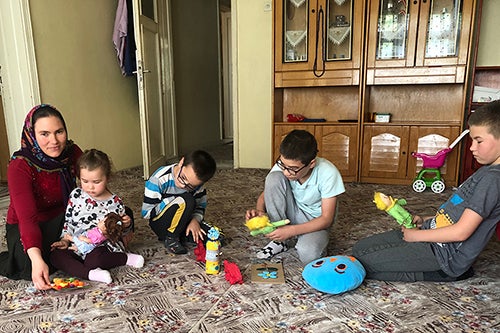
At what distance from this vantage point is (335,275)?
4.17 ft

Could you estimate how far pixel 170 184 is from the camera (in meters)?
1.66

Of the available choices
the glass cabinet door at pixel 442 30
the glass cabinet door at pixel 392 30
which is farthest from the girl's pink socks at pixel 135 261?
the glass cabinet door at pixel 442 30

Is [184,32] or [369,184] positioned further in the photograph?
[184,32]

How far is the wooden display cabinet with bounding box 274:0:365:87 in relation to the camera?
115 inches

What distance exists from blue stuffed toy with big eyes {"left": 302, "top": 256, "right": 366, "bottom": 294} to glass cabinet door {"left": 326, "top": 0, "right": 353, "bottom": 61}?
209 centimetres

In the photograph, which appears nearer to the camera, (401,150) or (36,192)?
(36,192)

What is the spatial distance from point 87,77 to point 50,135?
2000mm

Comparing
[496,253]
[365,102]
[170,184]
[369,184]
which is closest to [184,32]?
[365,102]

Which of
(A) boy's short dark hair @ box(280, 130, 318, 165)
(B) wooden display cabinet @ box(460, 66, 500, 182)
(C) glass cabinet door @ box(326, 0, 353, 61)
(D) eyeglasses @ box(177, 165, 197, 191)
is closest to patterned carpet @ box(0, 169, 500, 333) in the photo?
(D) eyeglasses @ box(177, 165, 197, 191)

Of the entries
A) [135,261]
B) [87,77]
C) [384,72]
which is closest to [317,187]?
[135,261]

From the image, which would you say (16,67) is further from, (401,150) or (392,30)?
(401,150)

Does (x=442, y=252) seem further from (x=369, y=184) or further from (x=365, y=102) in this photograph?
(x=365, y=102)

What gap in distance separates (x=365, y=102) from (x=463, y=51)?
30.9 inches

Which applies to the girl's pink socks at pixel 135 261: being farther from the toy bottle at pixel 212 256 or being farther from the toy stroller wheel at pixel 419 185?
the toy stroller wheel at pixel 419 185
